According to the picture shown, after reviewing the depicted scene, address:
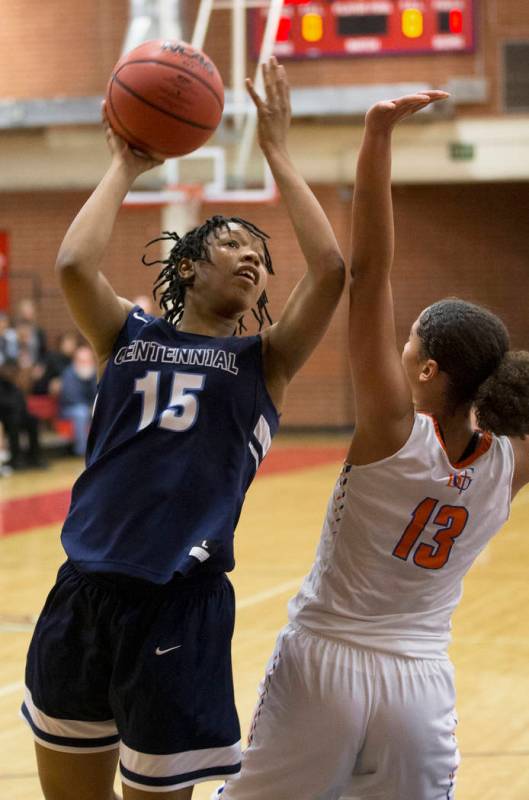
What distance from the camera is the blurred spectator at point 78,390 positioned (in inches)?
543

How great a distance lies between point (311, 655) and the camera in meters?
2.35

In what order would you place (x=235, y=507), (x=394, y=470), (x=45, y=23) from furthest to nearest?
(x=45, y=23)
(x=235, y=507)
(x=394, y=470)

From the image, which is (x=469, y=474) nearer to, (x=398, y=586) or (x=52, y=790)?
(x=398, y=586)

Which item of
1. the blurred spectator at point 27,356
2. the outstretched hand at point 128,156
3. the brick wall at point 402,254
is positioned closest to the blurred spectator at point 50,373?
the blurred spectator at point 27,356

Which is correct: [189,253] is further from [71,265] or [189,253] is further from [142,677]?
[142,677]

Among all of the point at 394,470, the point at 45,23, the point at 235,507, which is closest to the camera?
the point at 394,470

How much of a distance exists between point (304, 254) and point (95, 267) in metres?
0.43

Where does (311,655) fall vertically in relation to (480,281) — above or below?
above

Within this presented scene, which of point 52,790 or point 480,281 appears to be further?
point 480,281

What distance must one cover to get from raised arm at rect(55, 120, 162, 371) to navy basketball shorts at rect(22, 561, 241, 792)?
1.65ft

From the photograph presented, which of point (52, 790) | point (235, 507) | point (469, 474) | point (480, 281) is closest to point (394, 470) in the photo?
point (469, 474)

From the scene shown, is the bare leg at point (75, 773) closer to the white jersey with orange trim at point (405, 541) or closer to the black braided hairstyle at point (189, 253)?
the white jersey with orange trim at point (405, 541)

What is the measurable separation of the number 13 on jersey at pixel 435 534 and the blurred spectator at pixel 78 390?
1167cm

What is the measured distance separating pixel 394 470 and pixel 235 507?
35 cm
